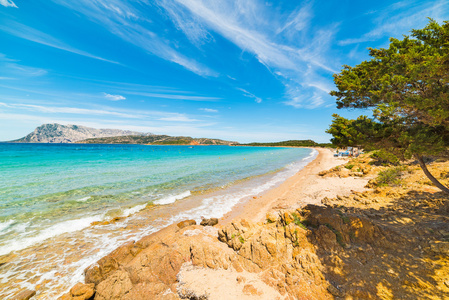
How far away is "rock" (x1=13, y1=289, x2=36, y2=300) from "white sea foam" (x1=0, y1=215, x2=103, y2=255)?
3.69 meters

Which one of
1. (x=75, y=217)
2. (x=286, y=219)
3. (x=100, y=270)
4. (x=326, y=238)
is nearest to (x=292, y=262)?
(x=326, y=238)

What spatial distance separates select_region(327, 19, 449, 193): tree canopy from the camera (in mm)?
4395

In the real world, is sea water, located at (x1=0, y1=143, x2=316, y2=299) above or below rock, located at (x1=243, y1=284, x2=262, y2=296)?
below

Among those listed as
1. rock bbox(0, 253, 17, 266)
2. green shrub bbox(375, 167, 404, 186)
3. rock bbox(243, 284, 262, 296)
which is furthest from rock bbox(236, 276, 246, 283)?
green shrub bbox(375, 167, 404, 186)

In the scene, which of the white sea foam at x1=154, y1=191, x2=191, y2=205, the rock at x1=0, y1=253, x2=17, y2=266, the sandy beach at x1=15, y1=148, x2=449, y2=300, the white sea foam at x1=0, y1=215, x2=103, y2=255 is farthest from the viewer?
the white sea foam at x1=154, y1=191, x2=191, y2=205

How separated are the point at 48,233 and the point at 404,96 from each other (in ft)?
54.1

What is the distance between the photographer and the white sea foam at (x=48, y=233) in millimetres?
7707

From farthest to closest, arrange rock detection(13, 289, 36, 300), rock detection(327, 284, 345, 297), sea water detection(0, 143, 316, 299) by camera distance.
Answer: sea water detection(0, 143, 316, 299) → rock detection(13, 289, 36, 300) → rock detection(327, 284, 345, 297)

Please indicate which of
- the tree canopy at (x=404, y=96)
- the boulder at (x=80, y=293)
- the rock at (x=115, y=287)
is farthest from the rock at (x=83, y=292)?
the tree canopy at (x=404, y=96)

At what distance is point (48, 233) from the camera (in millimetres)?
8836

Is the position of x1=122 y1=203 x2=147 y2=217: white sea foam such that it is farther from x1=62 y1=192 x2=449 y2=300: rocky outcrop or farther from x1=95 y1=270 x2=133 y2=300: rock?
x1=95 y1=270 x2=133 y2=300: rock

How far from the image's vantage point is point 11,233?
28.9ft

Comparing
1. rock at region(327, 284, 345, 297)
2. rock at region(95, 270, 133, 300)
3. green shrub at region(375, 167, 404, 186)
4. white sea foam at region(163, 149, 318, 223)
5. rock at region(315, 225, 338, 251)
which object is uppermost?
green shrub at region(375, 167, 404, 186)

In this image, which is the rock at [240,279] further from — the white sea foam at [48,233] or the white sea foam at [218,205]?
the white sea foam at [48,233]
